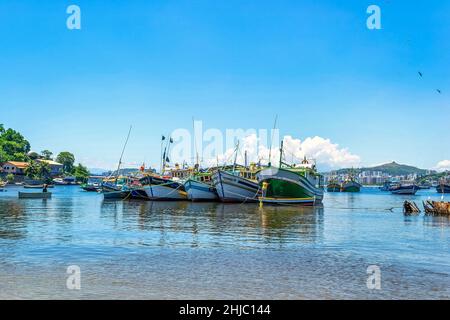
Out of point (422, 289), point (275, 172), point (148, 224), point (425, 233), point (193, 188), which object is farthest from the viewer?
point (193, 188)

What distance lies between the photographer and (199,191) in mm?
66438

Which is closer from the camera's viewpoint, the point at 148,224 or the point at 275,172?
the point at 148,224

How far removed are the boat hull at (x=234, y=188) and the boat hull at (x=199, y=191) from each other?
222 cm

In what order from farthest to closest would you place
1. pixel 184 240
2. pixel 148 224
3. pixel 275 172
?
pixel 275 172 → pixel 148 224 → pixel 184 240

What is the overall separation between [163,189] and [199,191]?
6469mm

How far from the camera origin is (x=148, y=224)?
3338 centimetres

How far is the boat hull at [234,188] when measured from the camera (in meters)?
62.8

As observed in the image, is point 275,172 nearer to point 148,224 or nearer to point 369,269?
point 148,224

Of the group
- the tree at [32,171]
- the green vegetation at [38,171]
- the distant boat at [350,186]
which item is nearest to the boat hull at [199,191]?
the distant boat at [350,186]

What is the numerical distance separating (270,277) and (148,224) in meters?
19.4

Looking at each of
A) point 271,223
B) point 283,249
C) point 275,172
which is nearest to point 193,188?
point 275,172

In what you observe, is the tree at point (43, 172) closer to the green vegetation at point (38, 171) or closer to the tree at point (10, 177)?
the green vegetation at point (38, 171)

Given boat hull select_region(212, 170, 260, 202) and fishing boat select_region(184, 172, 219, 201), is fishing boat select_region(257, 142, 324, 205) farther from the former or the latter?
fishing boat select_region(184, 172, 219, 201)

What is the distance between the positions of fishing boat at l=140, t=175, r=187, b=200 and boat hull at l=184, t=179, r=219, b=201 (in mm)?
3298
